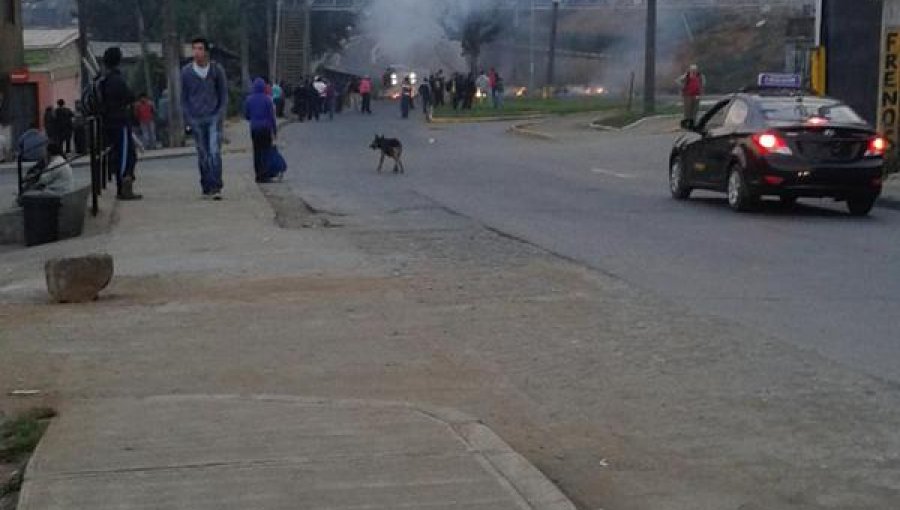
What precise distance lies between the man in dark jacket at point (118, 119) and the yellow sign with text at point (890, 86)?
11.4 m

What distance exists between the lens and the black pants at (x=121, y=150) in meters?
18.5

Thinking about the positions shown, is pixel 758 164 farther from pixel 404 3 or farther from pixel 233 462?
pixel 404 3

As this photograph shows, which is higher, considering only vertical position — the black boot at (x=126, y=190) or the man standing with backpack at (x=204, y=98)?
the man standing with backpack at (x=204, y=98)

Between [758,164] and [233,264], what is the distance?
7.33 meters

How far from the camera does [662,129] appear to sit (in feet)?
129

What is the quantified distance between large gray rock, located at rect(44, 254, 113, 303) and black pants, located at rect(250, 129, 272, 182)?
35.7 feet

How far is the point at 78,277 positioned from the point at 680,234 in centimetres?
674

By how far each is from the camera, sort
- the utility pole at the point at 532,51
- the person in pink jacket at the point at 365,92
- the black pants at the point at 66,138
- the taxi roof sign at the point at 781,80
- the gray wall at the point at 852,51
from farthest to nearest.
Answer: the utility pole at the point at 532,51 < the person in pink jacket at the point at 365,92 < the black pants at the point at 66,138 < the gray wall at the point at 852,51 < the taxi roof sign at the point at 781,80

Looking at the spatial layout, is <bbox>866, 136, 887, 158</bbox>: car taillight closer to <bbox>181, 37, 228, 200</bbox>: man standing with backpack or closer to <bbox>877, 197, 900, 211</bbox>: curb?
<bbox>877, 197, 900, 211</bbox>: curb

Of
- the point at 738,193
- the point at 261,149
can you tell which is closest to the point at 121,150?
the point at 261,149

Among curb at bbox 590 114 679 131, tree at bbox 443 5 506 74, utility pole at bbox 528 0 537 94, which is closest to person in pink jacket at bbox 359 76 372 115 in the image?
tree at bbox 443 5 506 74

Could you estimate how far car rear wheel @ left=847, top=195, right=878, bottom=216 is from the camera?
58.5 ft

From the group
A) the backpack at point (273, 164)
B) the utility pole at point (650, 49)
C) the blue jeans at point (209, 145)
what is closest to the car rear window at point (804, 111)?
the blue jeans at point (209, 145)

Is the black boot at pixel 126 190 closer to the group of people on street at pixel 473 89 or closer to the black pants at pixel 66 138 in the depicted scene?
the black pants at pixel 66 138
